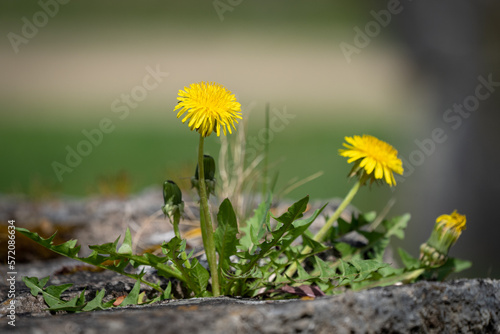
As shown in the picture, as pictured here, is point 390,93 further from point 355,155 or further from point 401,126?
point 355,155

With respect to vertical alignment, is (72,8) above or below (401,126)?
above

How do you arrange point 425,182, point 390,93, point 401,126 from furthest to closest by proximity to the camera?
point 390,93, point 401,126, point 425,182

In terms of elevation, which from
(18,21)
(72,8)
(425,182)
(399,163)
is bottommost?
(425,182)

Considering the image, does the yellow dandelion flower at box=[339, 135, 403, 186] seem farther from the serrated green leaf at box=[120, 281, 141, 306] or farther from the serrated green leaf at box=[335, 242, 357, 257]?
the serrated green leaf at box=[120, 281, 141, 306]

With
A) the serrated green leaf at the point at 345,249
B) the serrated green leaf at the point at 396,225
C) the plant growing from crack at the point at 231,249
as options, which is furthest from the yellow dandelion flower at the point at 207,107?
the serrated green leaf at the point at 396,225

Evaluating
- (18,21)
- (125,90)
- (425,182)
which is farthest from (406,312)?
(18,21)

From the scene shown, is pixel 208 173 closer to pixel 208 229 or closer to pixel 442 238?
pixel 208 229

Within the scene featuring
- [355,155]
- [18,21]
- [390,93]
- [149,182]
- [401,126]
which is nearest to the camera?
[355,155]
